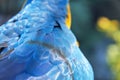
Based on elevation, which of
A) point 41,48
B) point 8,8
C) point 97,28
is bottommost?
point 97,28

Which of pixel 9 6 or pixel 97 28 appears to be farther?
pixel 97 28

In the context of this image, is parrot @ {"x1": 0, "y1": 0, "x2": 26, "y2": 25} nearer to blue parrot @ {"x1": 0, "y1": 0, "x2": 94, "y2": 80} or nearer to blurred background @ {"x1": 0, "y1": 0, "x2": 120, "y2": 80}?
blurred background @ {"x1": 0, "y1": 0, "x2": 120, "y2": 80}

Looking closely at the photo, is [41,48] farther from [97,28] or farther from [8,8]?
[97,28]

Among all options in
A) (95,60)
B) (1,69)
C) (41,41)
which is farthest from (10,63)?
(95,60)

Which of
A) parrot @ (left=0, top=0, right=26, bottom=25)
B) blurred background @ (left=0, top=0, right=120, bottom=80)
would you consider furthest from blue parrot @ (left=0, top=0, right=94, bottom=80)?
blurred background @ (left=0, top=0, right=120, bottom=80)

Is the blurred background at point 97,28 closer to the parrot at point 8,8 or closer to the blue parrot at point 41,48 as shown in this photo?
the parrot at point 8,8

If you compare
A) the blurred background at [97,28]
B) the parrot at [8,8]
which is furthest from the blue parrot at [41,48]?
the blurred background at [97,28]

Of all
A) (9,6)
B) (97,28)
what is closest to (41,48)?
(9,6)
